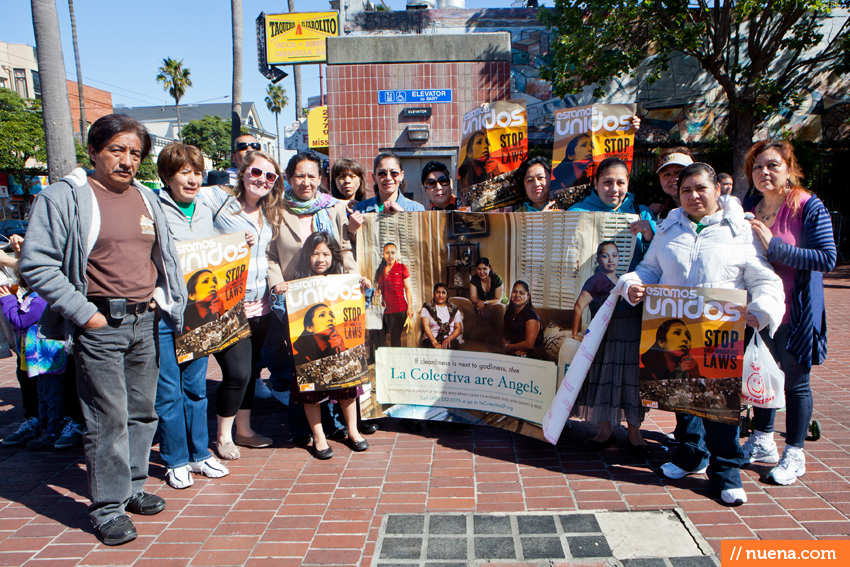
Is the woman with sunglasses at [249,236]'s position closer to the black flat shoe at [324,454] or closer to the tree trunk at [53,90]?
the black flat shoe at [324,454]

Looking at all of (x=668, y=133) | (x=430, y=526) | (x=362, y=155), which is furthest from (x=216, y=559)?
(x=668, y=133)

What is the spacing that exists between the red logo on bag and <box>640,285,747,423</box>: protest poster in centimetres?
23

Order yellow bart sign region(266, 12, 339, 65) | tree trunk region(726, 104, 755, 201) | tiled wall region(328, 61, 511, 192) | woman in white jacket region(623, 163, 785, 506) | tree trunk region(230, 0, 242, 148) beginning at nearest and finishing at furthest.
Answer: woman in white jacket region(623, 163, 785, 506)
tiled wall region(328, 61, 511, 192)
tree trunk region(230, 0, 242, 148)
tree trunk region(726, 104, 755, 201)
yellow bart sign region(266, 12, 339, 65)

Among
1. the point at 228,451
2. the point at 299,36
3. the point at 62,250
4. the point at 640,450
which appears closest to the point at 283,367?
the point at 228,451

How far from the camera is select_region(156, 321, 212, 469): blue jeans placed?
322cm

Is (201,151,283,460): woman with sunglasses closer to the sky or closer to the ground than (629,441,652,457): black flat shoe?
closer to the sky

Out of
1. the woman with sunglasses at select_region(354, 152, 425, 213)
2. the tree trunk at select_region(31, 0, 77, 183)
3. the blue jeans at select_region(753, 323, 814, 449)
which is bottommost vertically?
the blue jeans at select_region(753, 323, 814, 449)

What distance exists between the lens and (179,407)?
3.32 m

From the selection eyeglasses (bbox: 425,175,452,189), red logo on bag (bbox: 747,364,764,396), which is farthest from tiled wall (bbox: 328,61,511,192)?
red logo on bag (bbox: 747,364,764,396)

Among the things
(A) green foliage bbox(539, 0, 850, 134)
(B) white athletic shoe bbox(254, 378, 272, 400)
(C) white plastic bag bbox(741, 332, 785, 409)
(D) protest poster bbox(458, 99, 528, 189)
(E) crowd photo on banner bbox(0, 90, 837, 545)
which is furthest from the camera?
(A) green foliage bbox(539, 0, 850, 134)

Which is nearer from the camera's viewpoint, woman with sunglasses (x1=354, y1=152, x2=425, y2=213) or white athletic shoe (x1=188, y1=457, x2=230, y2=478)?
white athletic shoe (x1=188, y1=457, x2=230, y2=478)

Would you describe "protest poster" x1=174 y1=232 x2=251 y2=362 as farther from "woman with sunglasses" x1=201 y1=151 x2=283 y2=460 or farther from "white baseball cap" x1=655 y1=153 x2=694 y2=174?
"white baseball cap" x1=655 y1=153 x2=694 y2=174


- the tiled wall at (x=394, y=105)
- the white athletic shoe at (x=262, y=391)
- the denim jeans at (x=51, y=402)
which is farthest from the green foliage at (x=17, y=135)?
the denim jeans at (x=51, y=402)

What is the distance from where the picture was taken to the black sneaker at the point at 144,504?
2.99m
